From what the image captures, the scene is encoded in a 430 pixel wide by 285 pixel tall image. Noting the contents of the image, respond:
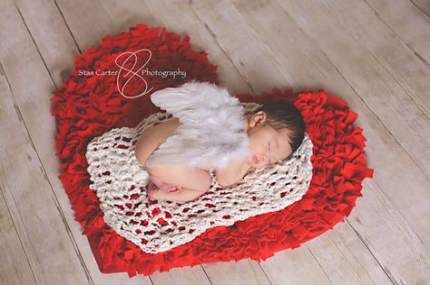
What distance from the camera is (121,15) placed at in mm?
1646

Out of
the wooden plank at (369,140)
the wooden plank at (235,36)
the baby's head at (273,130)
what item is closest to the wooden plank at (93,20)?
the wooden plank at (235,36)

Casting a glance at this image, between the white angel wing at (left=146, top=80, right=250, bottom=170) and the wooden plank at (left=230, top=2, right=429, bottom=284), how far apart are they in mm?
380

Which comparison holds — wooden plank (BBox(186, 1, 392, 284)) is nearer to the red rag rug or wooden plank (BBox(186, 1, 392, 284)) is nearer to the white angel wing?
the red rag rug

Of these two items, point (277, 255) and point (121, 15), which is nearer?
point (277, 255)

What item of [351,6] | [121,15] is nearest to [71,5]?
[121,15]

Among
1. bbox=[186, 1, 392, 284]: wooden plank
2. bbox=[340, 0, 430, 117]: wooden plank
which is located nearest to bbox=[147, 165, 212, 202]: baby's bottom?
bbox=[186, 1, 392, 284]: wooden plank

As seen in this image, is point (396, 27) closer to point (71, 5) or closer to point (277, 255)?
point (277, 255)

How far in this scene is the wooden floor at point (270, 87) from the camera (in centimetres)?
125

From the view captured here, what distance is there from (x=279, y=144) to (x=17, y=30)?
949 millimetres

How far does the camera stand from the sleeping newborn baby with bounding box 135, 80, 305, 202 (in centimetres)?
106

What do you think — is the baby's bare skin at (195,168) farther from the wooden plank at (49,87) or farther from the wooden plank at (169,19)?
the wooden plank at (169,19)

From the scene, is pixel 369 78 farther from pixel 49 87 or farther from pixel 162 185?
pixel 49 87

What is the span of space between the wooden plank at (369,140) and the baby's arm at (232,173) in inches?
10.1

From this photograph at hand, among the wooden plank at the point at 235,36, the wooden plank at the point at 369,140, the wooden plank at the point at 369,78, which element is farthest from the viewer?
the wooden plank at the point at 235,36
